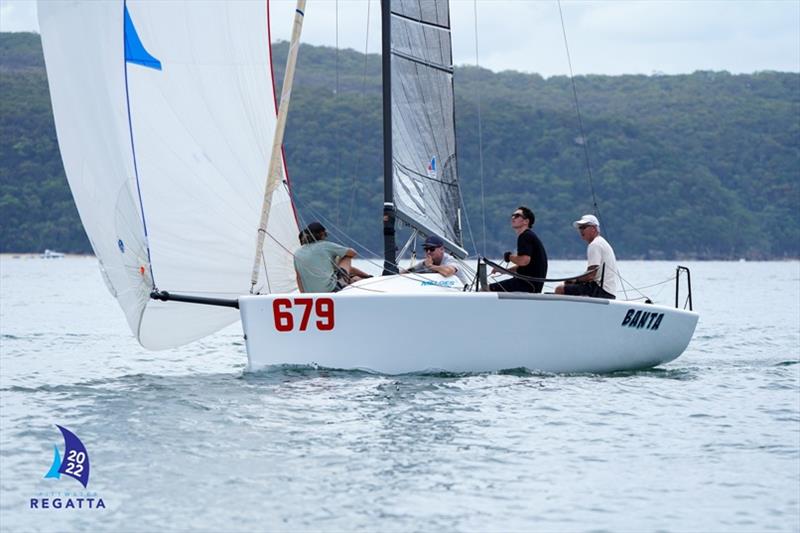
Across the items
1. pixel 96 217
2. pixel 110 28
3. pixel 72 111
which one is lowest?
pixel 96 217

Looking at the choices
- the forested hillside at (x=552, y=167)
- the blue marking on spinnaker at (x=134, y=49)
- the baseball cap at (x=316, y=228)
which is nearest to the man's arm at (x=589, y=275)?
the baseball cap at (x=316, y=228)

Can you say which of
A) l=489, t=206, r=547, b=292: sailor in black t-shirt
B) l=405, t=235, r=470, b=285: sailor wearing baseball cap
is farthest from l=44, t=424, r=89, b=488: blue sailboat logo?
l=489, t=206, r=547, b=292: sailor in black t-shirt

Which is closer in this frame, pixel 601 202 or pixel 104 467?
pixel 104 467

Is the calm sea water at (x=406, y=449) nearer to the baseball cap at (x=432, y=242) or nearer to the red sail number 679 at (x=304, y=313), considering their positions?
the red sail number 679 at (x=304, y=313)

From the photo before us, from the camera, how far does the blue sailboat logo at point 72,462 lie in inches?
308

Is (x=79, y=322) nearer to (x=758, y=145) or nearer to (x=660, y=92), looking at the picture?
(x=758, y=145)

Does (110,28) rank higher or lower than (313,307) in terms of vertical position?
higher

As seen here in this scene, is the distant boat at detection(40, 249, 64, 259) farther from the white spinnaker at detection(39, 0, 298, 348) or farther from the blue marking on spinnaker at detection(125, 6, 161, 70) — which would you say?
the blue marking on spinnaker at detection(125, 6, 161, 70)

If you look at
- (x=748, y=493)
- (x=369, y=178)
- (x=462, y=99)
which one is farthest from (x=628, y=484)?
(x=462, y=99)

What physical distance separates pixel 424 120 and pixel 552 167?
89653mm

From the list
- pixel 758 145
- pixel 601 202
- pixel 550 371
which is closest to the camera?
pixel 550 371

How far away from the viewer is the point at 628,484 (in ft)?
25.6

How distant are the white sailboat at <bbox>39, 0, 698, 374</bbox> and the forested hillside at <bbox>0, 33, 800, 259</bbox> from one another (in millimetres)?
54795

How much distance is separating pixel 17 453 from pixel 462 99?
110m
